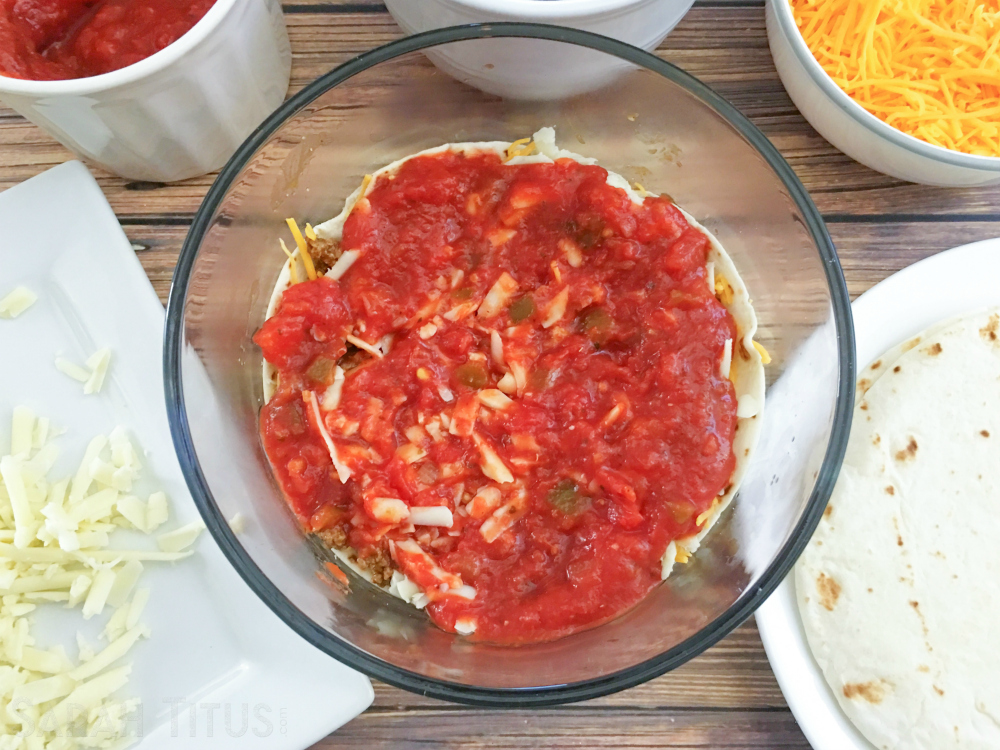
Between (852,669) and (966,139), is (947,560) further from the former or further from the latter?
(966,139)

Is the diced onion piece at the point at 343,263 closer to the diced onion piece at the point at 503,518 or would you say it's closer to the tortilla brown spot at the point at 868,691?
the diced onion piece at the point at 503,518

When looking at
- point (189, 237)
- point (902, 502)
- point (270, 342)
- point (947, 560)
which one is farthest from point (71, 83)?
point (947, 560)

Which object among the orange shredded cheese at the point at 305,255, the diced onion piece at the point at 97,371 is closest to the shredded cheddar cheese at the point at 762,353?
the orange shredded cheese at the point at 305,255

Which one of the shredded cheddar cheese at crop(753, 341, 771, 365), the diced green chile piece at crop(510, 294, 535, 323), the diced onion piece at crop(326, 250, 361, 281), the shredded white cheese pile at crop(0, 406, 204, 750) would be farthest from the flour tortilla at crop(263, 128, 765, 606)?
the shredded white cheese pile at crop(0, 406, 204, 750)

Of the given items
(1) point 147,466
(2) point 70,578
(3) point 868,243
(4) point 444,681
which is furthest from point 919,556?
(2) point 70,578

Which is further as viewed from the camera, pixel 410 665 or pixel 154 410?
pixel 154 410

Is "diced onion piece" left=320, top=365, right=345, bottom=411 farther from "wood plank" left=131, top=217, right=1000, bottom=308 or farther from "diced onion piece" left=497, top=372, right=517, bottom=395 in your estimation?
"wood plank" left=131, top=217, right=1000, bottom=308
